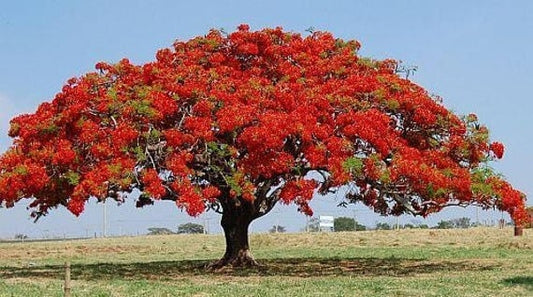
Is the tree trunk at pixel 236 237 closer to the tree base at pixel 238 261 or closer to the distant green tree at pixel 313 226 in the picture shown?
the tree base at pixel 238 261

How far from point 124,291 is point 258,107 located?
20.8ft

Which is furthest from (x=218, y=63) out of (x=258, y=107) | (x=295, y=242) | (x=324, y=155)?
(x=295, y=242)

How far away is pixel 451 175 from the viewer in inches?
850

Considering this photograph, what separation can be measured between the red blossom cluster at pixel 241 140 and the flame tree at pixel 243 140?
4 cm

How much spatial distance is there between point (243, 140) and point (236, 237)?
6512mm

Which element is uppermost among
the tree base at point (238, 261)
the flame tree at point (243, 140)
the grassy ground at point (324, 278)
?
the flame tree at point (243, 140)

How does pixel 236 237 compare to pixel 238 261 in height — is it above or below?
above

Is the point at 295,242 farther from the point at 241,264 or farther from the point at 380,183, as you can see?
the point at 380,183

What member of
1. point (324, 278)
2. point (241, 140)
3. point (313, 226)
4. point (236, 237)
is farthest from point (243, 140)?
point (313, 226)

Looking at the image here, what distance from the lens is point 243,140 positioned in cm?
2108

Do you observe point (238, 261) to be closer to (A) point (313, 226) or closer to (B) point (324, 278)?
(B) point (324, 278)

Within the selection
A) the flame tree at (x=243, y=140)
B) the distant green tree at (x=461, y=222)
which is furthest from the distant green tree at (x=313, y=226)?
the flame tree at (x=243, y=140)

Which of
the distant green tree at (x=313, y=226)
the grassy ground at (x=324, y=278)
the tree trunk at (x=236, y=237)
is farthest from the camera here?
the distant green tree at (x=313, y=226)

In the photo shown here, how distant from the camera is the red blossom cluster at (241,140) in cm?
2106
